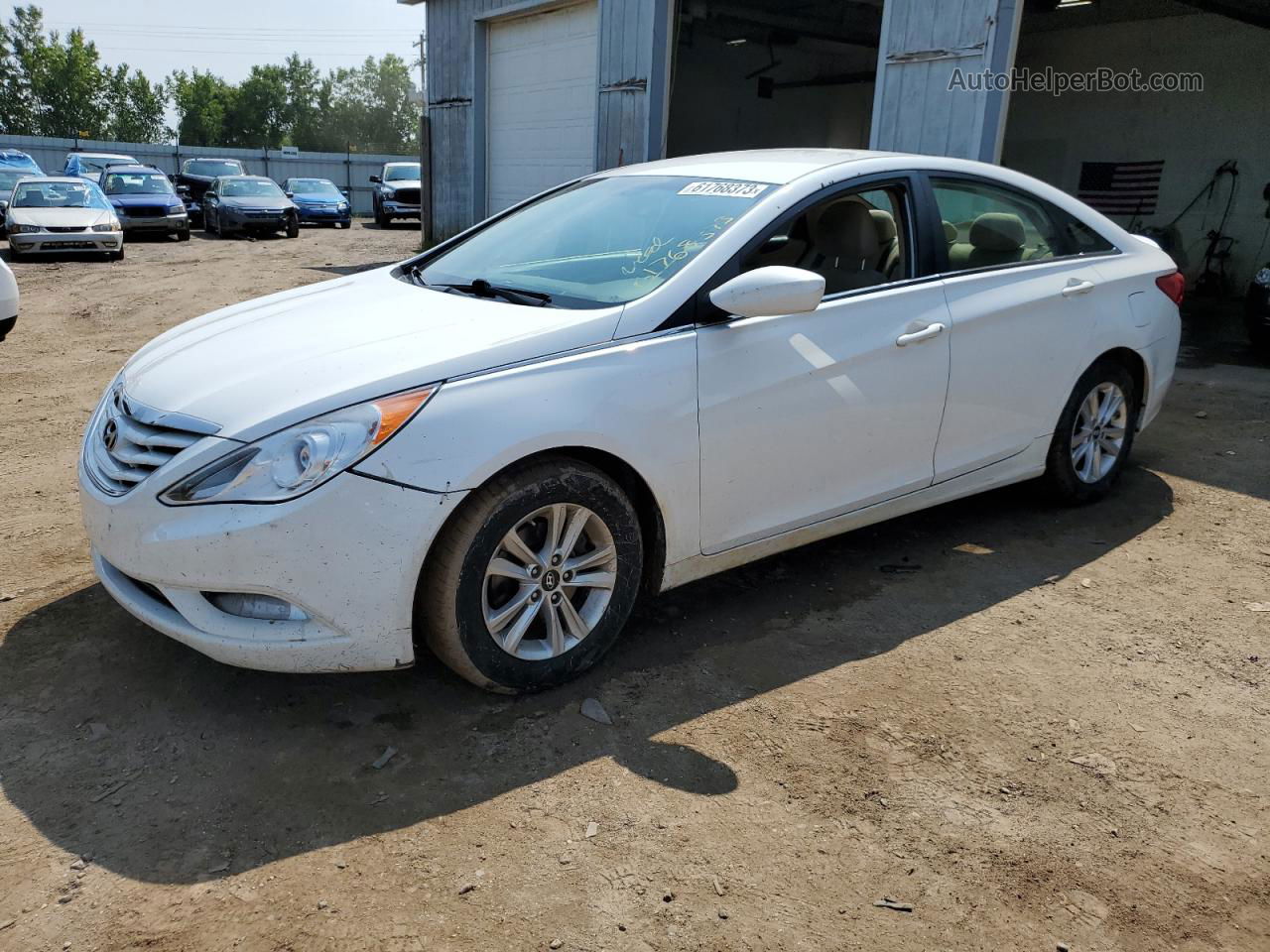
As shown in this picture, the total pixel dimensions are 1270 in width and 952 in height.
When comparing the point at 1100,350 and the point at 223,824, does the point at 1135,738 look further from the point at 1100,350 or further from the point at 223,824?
the point at 223,824

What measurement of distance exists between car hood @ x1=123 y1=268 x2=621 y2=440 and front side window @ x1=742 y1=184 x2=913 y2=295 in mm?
1002

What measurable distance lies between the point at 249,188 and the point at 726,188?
855 inches

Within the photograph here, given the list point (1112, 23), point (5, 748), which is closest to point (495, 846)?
point (5, 748)

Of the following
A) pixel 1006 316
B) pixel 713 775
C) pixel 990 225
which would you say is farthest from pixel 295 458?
pixel 990 225

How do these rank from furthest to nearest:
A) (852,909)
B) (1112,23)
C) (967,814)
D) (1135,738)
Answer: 1. (1112,23)
2. (1135,738)
3. (967,814)
4. (852,909)

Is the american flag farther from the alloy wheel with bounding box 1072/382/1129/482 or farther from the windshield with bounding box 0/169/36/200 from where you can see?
the windshield with bounding box 0/169/36/200

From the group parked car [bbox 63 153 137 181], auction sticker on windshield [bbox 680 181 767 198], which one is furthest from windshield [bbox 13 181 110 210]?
auction sticker on windshield [bbox 680 181 767 198]

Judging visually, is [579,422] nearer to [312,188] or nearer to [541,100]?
[541,100]

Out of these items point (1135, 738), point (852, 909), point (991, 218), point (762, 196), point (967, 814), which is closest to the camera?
point (852, 909)

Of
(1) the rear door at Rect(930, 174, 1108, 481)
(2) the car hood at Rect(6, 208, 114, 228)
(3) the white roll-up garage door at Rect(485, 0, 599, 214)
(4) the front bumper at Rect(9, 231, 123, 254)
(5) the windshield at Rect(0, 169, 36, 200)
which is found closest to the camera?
(1) the rear door at Rect(930, 174, 1108, 481)

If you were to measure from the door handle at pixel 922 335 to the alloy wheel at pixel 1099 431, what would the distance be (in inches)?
45.6

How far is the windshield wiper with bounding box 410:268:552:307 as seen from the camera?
3.42 metres

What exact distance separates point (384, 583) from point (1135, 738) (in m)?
2.24

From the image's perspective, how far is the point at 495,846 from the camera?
2.51 metres
